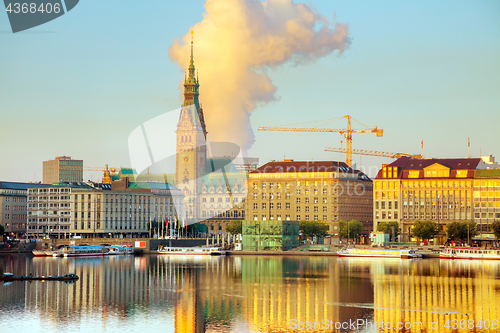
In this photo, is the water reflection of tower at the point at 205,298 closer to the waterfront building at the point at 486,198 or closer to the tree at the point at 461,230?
the tree at the point at 461,230

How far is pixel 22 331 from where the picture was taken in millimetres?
67250

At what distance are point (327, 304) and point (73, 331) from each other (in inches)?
1046

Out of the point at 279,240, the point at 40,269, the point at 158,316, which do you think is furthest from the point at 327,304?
the point at 279,240

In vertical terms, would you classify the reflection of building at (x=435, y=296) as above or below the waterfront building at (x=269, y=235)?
below

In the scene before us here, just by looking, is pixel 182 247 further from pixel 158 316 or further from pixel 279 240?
pixel 158 316

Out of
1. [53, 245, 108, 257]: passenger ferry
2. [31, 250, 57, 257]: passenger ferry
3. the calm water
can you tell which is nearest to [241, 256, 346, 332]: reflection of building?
the calm water

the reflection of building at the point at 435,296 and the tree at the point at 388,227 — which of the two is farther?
the tree at the point at 388,227

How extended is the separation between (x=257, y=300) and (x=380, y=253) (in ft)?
278

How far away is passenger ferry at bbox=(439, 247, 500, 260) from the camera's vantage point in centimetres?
15500

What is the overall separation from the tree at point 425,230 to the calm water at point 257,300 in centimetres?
4917

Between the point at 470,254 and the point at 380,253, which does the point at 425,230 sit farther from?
the point at 470,254

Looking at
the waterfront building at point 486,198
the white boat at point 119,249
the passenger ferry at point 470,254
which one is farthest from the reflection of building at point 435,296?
the white boat at point 119,249

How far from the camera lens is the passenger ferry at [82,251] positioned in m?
180

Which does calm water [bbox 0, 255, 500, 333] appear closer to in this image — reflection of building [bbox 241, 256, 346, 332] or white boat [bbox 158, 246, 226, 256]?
reflection of building [bbox 241, 256, 346, 332]
